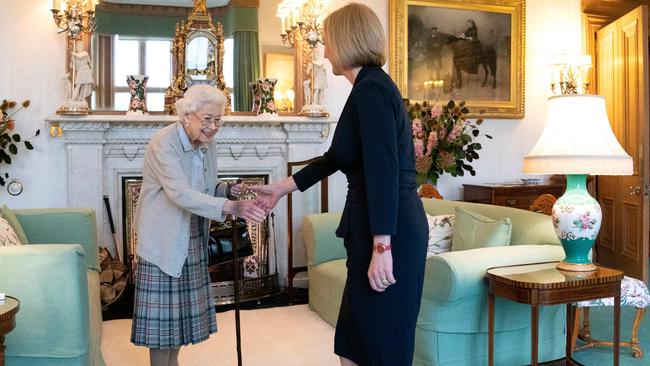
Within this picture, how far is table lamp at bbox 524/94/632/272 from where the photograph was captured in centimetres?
282

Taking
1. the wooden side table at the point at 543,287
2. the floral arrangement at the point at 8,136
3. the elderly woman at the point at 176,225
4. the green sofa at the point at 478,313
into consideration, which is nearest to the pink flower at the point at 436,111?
the green sofa at the point at 478,313

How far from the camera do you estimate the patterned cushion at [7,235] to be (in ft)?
9.50

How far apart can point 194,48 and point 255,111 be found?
708mm

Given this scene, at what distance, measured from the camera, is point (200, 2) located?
5.13 metres

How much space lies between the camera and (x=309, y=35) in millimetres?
5117

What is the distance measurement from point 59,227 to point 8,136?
4.11 ft

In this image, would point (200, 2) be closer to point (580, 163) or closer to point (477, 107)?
point (477, 107)

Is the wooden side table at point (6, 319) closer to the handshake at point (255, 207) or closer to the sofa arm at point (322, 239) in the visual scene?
the handshake at point (255, 207)

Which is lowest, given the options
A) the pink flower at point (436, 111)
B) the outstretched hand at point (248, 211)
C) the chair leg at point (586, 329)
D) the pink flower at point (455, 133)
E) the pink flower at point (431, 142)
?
the chair leg at point (586, 329)

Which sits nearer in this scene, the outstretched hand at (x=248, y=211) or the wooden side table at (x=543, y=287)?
the outstretched hand at (x=248, y=211)

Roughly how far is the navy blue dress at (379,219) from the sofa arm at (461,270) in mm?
933

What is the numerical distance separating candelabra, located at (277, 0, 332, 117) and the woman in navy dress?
3306 millimetres

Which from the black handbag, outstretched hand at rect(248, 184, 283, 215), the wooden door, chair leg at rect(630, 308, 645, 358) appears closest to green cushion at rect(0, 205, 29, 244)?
the black handbag

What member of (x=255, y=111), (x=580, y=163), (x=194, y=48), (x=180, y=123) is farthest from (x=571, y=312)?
(x=194, y=48)
